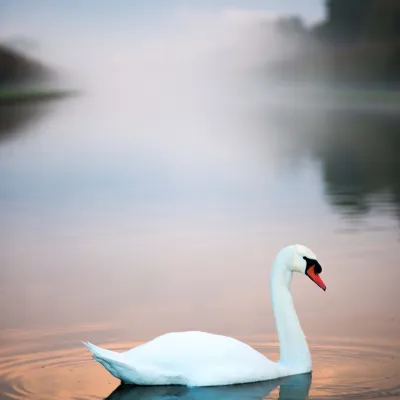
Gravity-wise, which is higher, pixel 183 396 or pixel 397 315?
pixel 397 315

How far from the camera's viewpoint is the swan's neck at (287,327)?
7.21m

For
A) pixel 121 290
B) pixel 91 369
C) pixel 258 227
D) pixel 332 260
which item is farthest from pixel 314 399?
pixel 258 227

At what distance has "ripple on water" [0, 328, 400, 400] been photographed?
22.0 ft

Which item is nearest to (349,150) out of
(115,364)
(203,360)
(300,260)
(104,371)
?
(300,260)

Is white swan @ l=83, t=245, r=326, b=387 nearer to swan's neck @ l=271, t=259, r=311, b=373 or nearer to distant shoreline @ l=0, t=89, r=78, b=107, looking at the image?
swan's neck @ l=271, t=259, r=311, b=373

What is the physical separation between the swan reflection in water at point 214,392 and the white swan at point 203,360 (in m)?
0.03

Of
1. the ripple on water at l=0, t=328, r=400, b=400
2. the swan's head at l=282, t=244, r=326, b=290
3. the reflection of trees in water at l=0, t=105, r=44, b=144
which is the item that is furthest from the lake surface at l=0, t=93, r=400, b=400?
the reflection of trees in water at l=0, t=105, r=44, b=144

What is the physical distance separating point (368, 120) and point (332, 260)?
14.9m

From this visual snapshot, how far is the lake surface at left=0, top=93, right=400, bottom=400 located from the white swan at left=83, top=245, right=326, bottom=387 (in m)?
0.06

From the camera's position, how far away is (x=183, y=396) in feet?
21.9

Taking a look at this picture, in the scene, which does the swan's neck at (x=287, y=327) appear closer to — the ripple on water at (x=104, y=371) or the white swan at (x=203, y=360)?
the white swan at (x=203, y=360)

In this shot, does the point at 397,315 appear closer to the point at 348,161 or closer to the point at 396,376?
the point at 396,376

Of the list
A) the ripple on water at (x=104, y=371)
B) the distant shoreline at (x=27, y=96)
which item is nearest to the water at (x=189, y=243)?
the ripple on water at (x=104, y=371)

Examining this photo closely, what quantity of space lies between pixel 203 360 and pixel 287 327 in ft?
2.01
